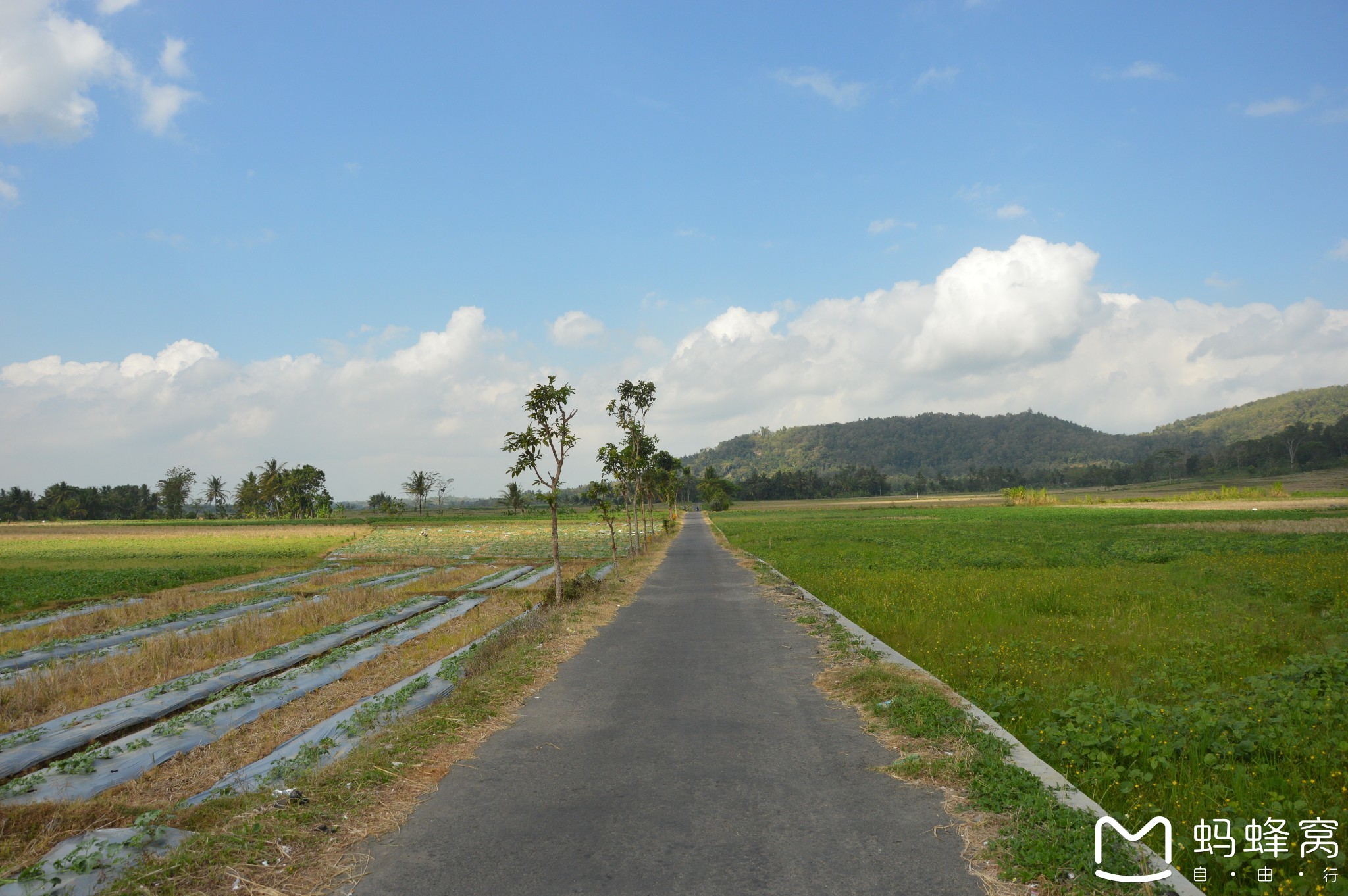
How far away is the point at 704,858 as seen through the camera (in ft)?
13.9

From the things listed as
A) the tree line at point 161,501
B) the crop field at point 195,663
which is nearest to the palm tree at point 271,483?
the tree line at point 161,501

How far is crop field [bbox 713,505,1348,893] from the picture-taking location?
→ 5.15 meters

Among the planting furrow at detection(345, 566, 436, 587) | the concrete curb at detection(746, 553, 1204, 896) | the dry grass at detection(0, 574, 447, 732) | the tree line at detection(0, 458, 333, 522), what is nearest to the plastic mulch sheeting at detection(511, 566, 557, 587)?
the planting furrow at detection(345, 566, 436, 587)

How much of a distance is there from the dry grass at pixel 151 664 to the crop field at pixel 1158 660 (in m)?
11.5

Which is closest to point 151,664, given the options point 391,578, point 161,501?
point 391,578

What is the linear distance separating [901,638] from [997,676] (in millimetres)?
2784

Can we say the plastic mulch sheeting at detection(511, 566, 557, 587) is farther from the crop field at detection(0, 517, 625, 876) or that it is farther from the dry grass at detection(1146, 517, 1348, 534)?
the dry grass at detection(1146, 517, 1348, 534)

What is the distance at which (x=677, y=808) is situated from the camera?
4.98 meters

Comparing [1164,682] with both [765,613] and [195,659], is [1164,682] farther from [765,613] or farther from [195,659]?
[195,659]

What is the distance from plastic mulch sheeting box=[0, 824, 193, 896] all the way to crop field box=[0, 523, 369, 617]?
21.2m

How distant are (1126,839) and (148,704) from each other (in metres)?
10.6

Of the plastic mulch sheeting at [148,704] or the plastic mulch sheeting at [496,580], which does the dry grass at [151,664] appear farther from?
the plastic mulch sheeting at [496,580]

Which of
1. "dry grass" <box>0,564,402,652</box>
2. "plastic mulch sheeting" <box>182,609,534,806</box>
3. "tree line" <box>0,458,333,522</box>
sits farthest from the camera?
"tree line" <box>0,458,333,522</box>

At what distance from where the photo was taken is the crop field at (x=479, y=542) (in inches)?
1547
